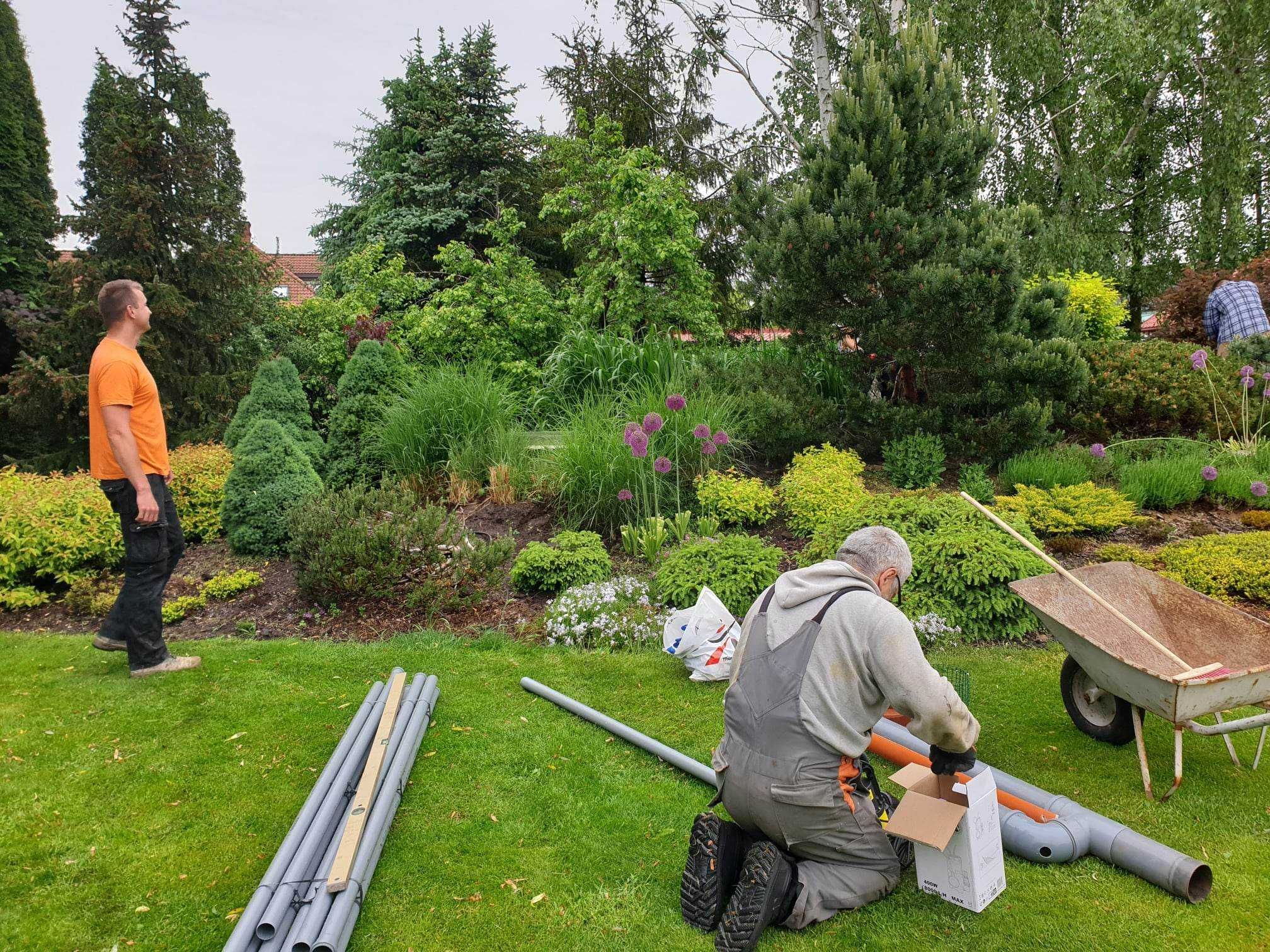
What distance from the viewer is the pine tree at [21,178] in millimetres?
11562

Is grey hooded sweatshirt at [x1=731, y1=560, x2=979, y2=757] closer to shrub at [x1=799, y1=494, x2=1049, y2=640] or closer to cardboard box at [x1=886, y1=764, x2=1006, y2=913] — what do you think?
cardboard box at [x1=886, y1=764, x2=1006, y2=913]

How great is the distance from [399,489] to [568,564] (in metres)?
2.37

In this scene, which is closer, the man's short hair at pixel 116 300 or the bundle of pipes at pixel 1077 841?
the bundle of pipes at pixel 1077 841

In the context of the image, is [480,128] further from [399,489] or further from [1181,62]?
[1181,62]

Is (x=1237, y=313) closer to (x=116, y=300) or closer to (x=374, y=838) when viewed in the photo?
(x=374, y=838)

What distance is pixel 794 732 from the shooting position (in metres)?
2.54

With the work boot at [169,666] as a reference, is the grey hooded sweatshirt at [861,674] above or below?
above

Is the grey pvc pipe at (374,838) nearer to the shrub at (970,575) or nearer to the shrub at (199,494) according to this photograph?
the shrub at (970,575)

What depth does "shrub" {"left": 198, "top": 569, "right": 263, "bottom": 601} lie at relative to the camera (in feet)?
20.1

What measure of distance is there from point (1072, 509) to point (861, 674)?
174 inches

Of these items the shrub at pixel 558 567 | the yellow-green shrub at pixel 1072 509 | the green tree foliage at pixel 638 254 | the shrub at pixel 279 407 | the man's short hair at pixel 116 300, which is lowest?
the shrub at pixel 558 567

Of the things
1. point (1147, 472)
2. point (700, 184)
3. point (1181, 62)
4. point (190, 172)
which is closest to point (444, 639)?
point (1147, 472)

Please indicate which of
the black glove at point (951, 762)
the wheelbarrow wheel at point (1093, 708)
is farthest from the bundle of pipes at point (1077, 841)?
the wheelbarrow wheel at point (1093, 708)

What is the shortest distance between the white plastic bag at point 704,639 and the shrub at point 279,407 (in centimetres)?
495
